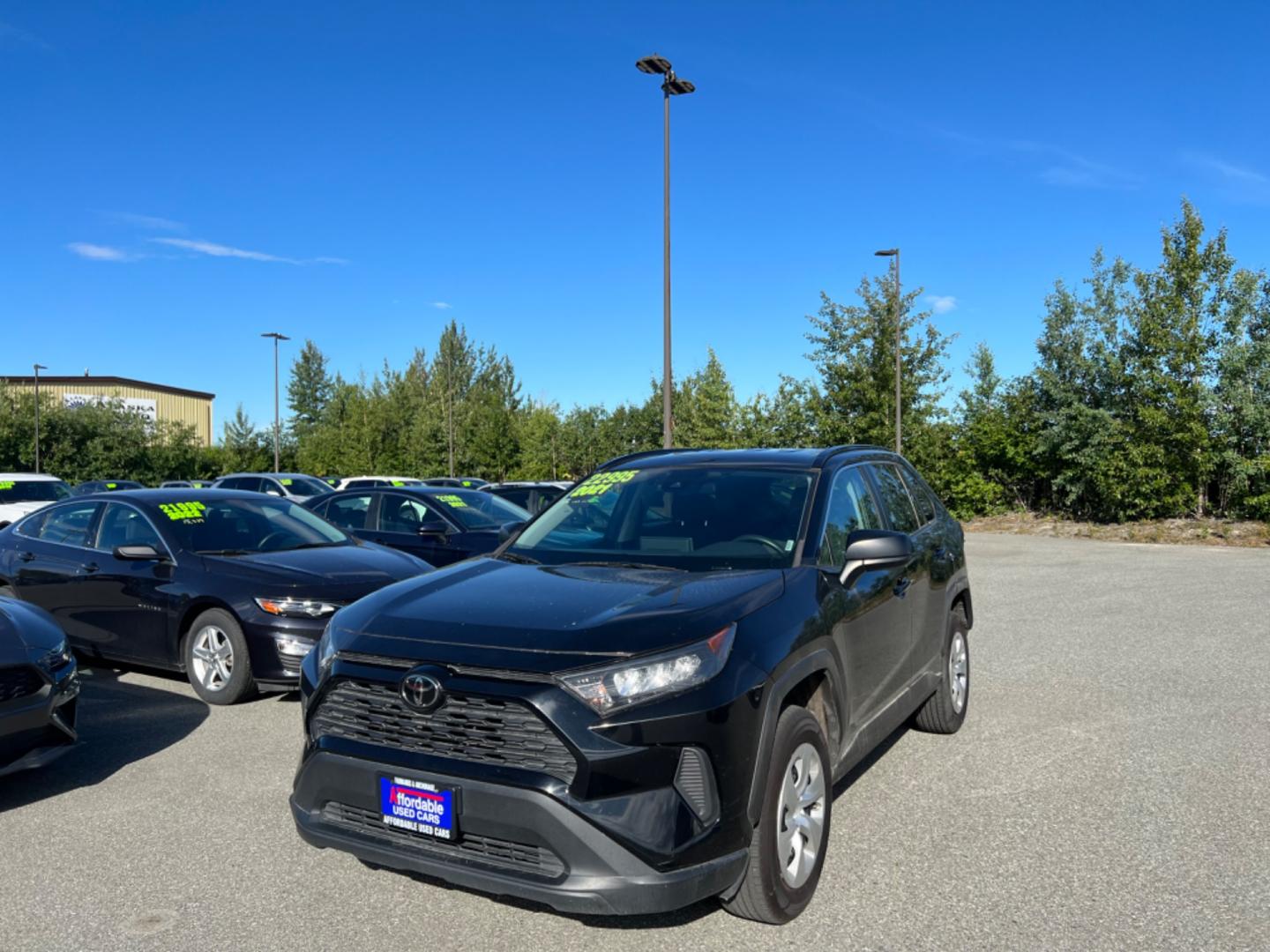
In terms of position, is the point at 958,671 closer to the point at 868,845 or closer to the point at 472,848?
the point at 868,845

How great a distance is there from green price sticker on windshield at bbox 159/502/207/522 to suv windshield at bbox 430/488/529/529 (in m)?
3.39

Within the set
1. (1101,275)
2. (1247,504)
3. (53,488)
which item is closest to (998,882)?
(53,488)

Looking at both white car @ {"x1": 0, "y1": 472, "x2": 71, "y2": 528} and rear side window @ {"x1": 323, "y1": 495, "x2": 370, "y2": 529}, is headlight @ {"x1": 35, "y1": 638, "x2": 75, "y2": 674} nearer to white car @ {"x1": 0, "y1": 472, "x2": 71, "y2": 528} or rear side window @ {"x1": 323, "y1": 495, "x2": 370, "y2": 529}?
rear side window @ {"x1": 323, "y1": 495, "x2": 370, "y2": 529}

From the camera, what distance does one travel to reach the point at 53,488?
65.7ft

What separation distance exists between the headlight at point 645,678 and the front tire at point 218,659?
432 centimetres

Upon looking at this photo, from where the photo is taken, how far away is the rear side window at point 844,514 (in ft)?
13.8

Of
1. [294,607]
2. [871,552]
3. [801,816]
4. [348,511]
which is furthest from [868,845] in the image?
[348,511]

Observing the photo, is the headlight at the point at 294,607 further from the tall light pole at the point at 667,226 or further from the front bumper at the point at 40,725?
the tall light pole at the point at 667,226

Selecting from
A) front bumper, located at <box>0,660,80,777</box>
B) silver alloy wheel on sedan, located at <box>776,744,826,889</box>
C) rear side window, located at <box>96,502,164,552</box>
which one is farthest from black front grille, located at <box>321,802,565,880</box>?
rear side window, located at <box>96,502,164,552</box>

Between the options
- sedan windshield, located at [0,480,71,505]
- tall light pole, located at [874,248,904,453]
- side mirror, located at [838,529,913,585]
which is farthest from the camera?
tall light pole, located at [874,248,904,453]

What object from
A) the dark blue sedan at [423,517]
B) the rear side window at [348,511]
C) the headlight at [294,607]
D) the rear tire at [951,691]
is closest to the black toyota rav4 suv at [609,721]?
the rear tire at [951,691]

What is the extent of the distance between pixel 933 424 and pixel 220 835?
28.2m

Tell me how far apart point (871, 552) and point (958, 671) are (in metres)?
2.50

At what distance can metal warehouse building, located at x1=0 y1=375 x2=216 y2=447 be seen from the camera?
279 feet
